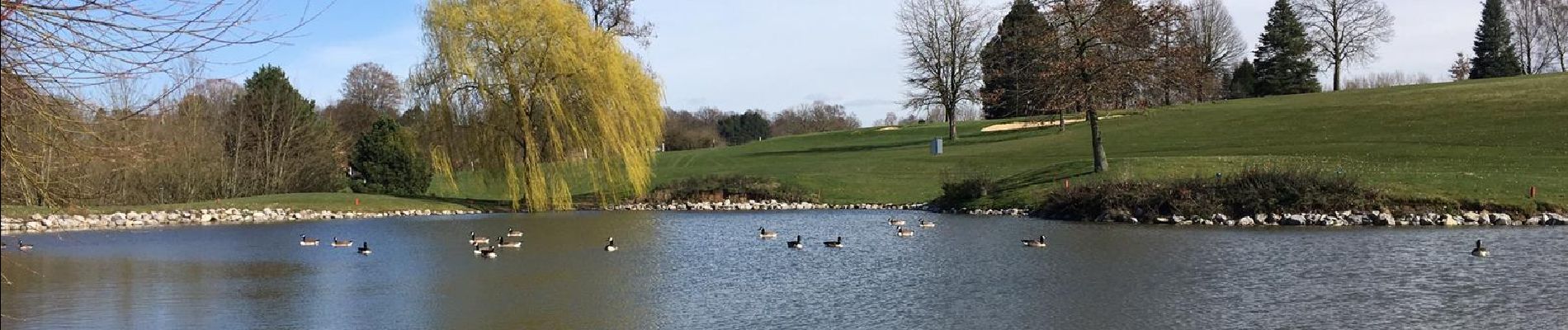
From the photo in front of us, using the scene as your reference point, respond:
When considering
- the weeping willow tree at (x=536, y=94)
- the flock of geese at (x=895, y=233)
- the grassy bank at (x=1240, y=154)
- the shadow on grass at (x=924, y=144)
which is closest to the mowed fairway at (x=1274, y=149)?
the grassy bank at (x=1240, y=154)

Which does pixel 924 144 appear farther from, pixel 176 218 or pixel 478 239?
pixel 478 239

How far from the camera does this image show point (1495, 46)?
82625 millimetres

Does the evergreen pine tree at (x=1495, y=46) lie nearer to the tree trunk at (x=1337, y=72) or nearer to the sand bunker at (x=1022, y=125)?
the tree trunk at (x=1337, y=72)

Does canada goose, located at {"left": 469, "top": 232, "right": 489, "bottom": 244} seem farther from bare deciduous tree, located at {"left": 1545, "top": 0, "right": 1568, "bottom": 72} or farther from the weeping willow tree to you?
bare deciduous tree, located at {"left": 1545, "top": 0, "right": 1568, "bottom": 72}

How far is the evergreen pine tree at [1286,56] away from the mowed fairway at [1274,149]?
9.98m

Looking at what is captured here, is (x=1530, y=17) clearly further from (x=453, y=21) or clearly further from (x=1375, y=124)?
(x=453, y=21)

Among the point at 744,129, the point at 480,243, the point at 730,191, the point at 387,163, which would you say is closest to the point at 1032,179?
the point at 730,191

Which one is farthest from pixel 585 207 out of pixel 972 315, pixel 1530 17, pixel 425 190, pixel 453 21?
pixel 1530 17

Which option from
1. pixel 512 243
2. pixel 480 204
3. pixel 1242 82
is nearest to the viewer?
pixel 512 243

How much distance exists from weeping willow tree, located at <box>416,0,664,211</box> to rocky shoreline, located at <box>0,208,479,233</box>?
4.47 metres

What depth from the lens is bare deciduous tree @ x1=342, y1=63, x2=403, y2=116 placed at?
322 ft

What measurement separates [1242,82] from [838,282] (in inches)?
3087

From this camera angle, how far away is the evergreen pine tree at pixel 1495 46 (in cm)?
8162

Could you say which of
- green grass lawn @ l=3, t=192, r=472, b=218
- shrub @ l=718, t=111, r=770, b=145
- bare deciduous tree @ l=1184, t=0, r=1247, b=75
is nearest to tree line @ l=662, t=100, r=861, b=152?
shrub @ l=718, t=111, r=770, b=145
